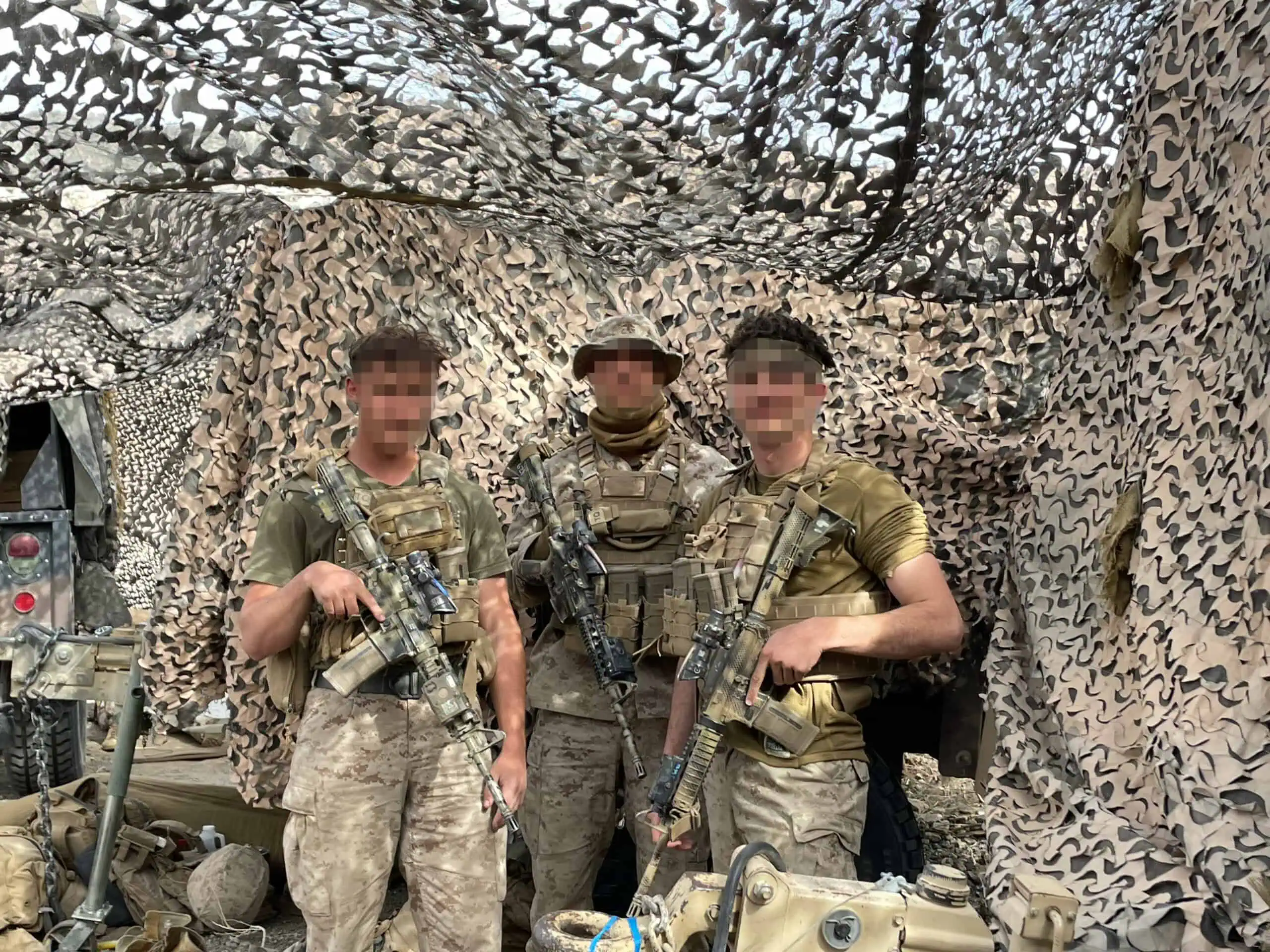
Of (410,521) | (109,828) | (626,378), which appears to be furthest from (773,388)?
(109,828)

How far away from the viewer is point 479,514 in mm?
2834

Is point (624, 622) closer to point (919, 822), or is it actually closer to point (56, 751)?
point (919, 822)

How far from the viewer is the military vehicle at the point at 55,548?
205 inches

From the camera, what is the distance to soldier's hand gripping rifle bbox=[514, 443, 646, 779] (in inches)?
122

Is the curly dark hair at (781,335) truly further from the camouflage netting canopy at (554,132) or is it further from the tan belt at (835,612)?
the camouflage netting canopy at (554,132)

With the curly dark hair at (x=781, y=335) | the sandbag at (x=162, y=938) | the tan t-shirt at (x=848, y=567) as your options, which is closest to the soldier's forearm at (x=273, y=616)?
the tan t-shirt at (x=848, y=567)

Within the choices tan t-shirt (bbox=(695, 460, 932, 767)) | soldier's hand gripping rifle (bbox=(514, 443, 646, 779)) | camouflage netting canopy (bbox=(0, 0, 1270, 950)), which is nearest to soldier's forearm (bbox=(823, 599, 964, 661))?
tan t-shirt (bbox=(695, 460, 932, 767))

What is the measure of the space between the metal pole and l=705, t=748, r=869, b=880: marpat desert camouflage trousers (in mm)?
2142

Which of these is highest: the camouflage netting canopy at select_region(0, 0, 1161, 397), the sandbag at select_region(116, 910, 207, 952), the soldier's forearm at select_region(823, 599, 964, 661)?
→ the camouflage netting canopy at select_region(0, 0, 1161, 397)

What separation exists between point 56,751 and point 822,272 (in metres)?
4.08

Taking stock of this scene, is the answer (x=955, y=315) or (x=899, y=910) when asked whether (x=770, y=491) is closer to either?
(x=899, y=910)

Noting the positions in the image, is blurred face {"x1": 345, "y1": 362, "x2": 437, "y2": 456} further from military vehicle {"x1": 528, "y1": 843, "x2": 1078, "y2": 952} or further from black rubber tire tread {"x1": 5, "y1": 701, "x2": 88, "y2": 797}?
black rubber tire tread {"x1": 5, "y1": 701, "x2": 88, "y2": 797}

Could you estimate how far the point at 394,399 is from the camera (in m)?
2.56

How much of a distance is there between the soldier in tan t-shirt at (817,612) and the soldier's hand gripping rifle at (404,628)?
23.8 inches
